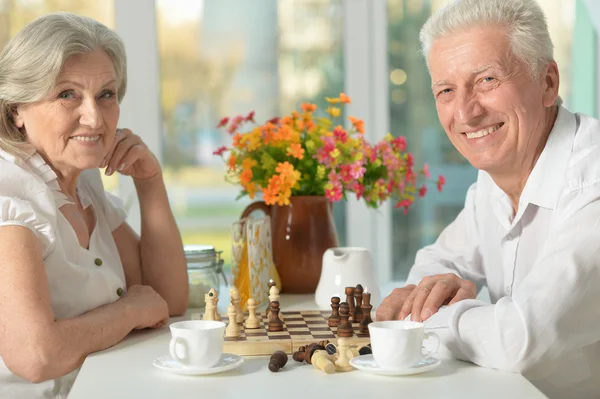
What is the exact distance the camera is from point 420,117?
3.71 metres

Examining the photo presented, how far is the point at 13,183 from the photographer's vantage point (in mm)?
1768

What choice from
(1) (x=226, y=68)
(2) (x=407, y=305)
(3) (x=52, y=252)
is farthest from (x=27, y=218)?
(1) (x=226, y=68)

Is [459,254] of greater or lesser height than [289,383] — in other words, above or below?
above

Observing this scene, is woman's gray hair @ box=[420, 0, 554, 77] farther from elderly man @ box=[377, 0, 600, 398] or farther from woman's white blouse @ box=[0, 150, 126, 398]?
woman's white blouse @ box=[0, 150, 126, 398]

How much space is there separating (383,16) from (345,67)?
0.27m

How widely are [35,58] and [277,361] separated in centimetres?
88

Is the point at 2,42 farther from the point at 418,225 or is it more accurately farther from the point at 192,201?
the point at 418,225

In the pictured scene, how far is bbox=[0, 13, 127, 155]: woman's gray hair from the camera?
6.04 ft

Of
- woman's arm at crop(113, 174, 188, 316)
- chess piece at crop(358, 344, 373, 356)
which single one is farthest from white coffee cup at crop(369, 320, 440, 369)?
woman's arm at crop(113, 174, 188, 316)

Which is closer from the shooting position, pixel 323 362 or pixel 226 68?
pixel 323 362

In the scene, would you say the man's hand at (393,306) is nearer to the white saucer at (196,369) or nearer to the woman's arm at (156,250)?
the white saucer at (196,369)

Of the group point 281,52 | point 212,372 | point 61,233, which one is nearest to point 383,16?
point 281,52

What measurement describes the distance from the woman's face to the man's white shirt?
2.72ft

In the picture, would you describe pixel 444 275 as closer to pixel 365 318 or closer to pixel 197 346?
pixel 365 318
